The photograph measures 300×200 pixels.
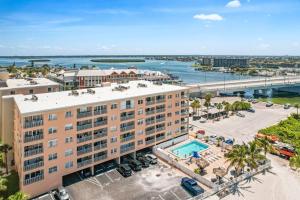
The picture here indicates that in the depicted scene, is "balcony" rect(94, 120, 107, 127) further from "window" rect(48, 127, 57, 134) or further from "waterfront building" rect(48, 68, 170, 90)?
"waterfront building" rect(48, 68, 170, 90)

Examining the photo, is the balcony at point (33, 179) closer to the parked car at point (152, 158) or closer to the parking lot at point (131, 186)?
the parking lot at point (131, 186)

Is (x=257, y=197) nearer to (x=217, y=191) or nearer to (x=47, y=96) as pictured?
(x=217, y=191)

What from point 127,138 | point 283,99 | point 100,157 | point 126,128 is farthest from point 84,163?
point 283,99

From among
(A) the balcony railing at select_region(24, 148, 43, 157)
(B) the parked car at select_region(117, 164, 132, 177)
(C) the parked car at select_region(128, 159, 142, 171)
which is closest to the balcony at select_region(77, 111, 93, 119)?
(A) the balcony railing at select_region(24, 148, 43, 157)

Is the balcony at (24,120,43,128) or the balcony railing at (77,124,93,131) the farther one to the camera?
the balcony railing at (77,124,93,131)

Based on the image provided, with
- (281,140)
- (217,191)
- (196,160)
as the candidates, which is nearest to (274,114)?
(281,140)

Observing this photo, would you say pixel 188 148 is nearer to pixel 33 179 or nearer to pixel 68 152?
pixel 68 152

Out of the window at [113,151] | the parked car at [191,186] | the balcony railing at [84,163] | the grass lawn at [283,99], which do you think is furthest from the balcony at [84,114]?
the grass lawn at [283,99]
